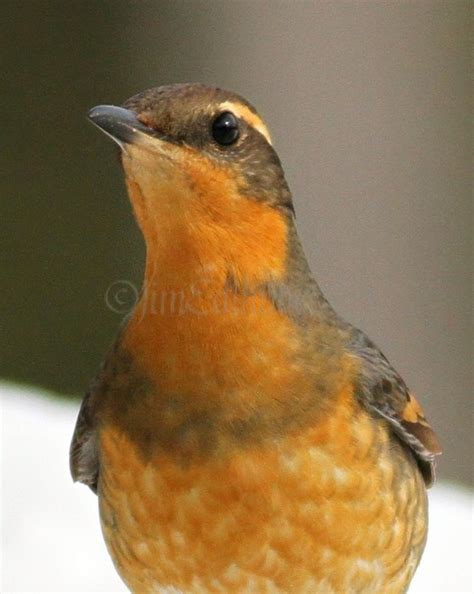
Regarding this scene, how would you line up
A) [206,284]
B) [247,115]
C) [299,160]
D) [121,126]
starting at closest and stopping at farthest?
1. [121,126]
2. [206,284]
3. [247,115]
4. [299,160]

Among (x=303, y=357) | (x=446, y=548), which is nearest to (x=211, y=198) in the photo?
(x=303, y=357)

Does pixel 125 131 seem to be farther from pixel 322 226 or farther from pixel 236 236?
pixel 322 226

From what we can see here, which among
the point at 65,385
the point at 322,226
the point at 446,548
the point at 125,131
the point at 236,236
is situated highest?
the point at 125,131

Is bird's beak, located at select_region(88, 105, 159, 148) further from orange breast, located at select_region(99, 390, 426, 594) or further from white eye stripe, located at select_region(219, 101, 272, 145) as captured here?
orange breast, located at select_region(99, 390, 426, 594)

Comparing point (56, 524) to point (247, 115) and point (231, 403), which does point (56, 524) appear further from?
point (247, 115)

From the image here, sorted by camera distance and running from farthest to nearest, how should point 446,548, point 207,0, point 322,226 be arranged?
point 207,0 → point 322,226 → point 446,548

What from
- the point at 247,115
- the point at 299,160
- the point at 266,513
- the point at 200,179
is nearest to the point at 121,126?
the point at 200,179

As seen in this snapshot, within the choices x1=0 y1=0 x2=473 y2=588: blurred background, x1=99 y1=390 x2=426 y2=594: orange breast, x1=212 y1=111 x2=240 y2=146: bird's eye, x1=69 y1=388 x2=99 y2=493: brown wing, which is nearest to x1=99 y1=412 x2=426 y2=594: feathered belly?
x1=99 y1=390 x2=426 y2=594: orange breast
